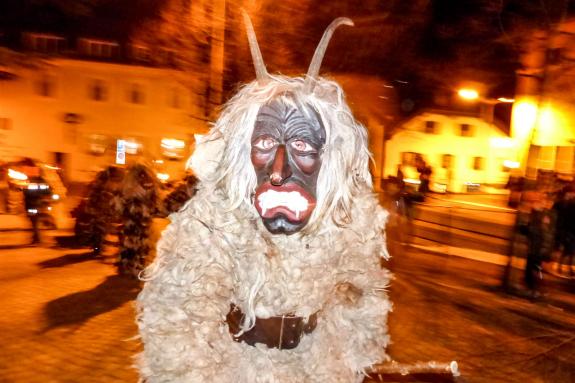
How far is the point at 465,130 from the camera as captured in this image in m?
38.3

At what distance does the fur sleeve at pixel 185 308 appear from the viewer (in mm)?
1972

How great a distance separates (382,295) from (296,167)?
62 cm

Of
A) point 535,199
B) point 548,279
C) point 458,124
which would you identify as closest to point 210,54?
point 535,199

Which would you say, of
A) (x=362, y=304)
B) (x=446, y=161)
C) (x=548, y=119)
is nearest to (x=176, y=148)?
(x=548, y=119)

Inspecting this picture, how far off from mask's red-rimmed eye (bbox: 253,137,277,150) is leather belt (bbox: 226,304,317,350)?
0.56m

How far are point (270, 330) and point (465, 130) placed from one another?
38.0 metres

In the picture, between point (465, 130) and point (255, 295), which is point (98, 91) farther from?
point (255, 295)

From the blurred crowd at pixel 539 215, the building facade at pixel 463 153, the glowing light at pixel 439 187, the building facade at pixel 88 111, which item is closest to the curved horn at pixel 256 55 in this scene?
the blurred crowd at pixel 539 215

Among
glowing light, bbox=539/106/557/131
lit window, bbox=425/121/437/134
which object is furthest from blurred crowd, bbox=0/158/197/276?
lit window, bbox=425/121/437/134

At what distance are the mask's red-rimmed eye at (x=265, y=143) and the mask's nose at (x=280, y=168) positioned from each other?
0.11 feet

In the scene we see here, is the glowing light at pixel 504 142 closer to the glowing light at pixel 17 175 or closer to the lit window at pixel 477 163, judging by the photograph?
the lit window at pixel 477 163

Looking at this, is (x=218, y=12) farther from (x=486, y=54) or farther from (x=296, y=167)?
(x=296, y=167)

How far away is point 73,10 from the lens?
18.2 feet

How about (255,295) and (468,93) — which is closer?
(255,295)
